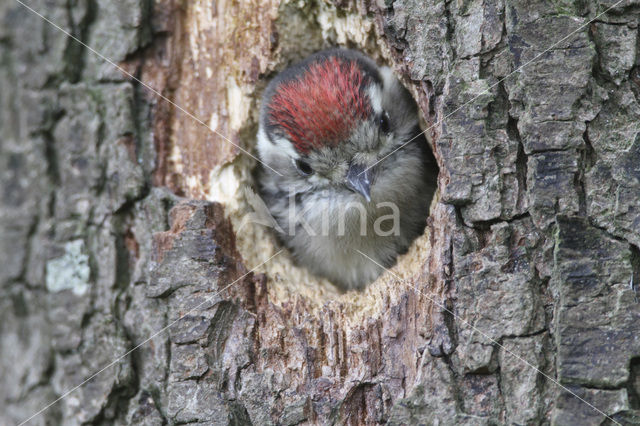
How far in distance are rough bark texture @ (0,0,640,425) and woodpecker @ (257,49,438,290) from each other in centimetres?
19

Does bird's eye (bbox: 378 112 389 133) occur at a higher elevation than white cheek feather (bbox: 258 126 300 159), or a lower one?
higher

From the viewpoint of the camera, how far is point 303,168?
3059 mm

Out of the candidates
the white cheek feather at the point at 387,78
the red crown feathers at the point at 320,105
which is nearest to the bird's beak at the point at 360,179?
the red crown feathers at the point at 320,105

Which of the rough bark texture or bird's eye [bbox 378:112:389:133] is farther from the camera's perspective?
bird's eye [bbox 378:112:389:133]

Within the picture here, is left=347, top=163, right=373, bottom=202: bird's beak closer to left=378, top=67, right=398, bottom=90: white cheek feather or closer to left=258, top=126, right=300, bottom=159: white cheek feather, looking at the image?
left=258, top=126, right=300, bottom=159: white cheek feather

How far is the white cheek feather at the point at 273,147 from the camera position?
301cm

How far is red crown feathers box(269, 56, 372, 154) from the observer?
9.21 feet

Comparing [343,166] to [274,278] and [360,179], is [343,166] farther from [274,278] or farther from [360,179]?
[274,278]

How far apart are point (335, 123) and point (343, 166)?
0.68 feet

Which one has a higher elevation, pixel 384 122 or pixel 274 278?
pixel 384 122

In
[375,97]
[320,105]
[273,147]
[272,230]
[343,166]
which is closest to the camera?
[320,105]

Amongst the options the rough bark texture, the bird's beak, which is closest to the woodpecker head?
the bird's beak

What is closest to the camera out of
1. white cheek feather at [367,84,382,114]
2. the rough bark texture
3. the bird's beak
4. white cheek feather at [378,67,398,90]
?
the rough bark texture

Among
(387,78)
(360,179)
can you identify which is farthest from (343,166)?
(387,78)
